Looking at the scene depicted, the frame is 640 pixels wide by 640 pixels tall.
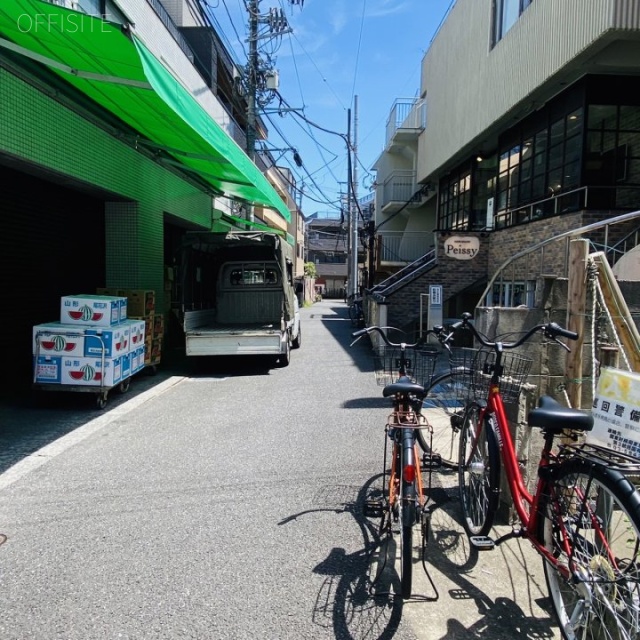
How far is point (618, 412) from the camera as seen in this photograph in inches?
107

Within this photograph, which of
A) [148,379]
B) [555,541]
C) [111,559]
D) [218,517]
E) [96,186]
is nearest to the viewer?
[555,541]

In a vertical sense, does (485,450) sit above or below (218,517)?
above

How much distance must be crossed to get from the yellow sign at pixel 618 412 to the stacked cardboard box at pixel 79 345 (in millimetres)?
5728

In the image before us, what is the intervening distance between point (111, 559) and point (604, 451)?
9.48ft

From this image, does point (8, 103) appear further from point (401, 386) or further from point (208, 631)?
point (208, 631)

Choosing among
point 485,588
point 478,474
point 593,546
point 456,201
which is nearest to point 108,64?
point 478,474

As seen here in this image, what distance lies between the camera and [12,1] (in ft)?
14.7

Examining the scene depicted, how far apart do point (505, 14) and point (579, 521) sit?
13.5 m

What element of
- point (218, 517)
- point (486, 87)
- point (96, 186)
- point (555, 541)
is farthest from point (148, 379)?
point (486, 87)

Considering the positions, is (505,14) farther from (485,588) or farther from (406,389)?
(485,588)

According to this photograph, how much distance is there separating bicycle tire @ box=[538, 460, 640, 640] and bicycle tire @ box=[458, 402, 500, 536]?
1.54ft

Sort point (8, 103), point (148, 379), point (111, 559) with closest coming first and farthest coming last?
point (111, 559) < point (8, 103) < point (148, 379)

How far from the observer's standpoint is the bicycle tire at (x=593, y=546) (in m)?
1.96

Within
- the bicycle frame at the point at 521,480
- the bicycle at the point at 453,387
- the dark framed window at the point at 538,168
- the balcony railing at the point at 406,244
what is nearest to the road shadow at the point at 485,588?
the bicycle frame at the point at 521,480
